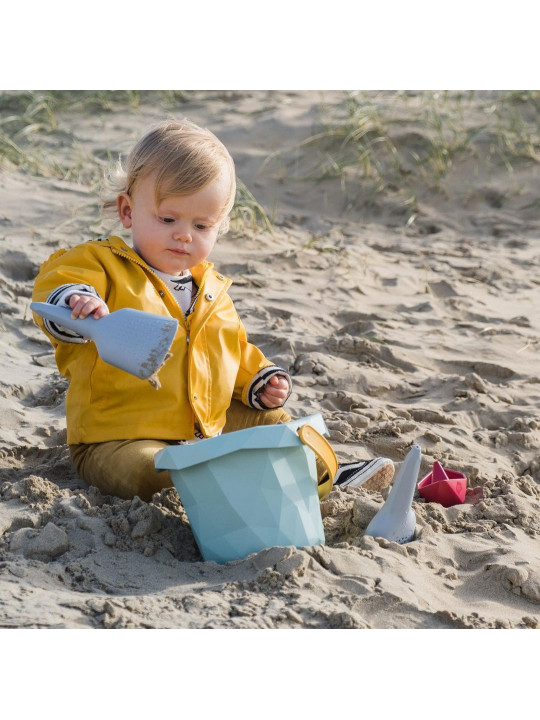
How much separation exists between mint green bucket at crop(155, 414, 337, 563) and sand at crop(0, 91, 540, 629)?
0.06 meters

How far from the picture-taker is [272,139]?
5.58 meters

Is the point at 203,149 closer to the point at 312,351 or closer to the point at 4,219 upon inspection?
the point at 312,351

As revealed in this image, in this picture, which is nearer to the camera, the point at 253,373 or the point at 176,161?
the point at 176,161

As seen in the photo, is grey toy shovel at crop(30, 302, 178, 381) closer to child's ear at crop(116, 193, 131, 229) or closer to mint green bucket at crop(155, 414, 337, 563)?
mint green bucket at crop(155, 414, 337, 563)

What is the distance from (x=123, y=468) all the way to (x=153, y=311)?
411mm

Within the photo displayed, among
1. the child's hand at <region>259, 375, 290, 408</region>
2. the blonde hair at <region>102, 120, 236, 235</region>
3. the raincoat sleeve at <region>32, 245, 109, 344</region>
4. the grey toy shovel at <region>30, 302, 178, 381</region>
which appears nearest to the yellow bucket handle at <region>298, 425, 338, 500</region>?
the grey toy shovel at <region>30, 302, 178, 381</region>

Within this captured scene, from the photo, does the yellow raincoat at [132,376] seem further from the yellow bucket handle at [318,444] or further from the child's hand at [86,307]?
the yellow bucket handle at [318,444]

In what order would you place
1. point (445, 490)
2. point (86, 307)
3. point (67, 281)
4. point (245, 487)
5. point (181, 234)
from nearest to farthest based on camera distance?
point (245, 487), point (86, 307), point (67, 281), point (181, 234), point (445, 490)

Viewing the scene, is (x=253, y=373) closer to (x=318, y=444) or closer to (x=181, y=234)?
(x=181, y=234)

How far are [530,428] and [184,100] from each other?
3660mm

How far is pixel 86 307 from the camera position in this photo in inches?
89.0

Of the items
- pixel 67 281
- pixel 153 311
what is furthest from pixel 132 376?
pixel 67 281

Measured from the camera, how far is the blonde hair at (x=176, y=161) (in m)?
2.49

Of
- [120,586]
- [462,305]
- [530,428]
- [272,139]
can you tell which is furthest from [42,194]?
[120,586]
